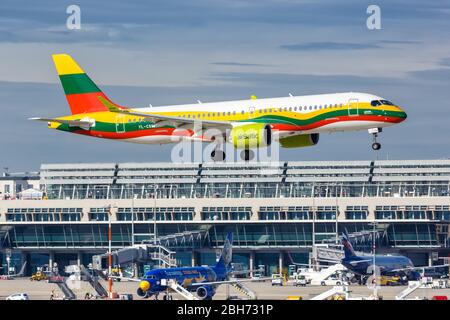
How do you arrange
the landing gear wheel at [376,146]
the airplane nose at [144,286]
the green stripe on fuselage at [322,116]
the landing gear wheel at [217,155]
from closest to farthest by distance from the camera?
1. the landing gear wheel at [376,146]
2. the green stripe on fuselage at [322,116]
3. the landing gear wheel at [217,155]
4. the airplane nose at [144,286]

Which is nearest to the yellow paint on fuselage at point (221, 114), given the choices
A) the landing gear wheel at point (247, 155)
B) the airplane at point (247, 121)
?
the airplane at point (247, 121)

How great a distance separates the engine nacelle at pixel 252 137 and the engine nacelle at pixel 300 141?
179 cm

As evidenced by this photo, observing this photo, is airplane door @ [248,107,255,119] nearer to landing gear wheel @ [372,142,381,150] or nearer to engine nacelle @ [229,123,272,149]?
engine nacelle @ [229,123,272,149]

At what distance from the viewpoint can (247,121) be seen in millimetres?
131250

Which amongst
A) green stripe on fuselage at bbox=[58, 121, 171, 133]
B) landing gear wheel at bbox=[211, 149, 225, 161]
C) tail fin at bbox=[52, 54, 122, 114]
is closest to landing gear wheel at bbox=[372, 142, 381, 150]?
landing gear wheel at bbox=[211, 149, 225, 161]

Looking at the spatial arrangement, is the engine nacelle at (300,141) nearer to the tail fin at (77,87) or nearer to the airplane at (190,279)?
the tail fin at (77,87)

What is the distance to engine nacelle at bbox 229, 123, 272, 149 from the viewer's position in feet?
Answer: 415

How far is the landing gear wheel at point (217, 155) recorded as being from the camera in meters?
131

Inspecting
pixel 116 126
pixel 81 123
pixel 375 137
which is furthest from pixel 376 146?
pixel 81 123

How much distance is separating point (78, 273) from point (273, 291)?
30921 millimetres

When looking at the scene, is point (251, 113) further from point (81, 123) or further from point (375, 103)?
point (81, 123)

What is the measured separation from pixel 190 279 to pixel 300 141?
4414 centimetres
